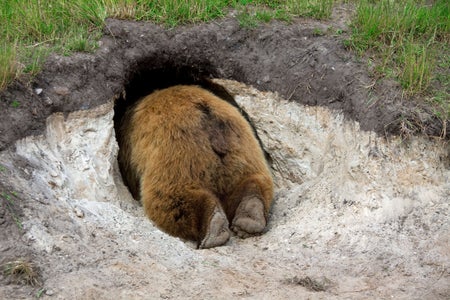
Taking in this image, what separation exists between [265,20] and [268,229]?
2292 mm

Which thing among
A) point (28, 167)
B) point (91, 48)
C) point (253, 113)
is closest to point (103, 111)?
point (91, 48)

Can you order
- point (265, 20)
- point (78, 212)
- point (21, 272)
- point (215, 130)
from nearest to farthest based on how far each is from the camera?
point (21, 272) → point (78, 212) → point (215, 130) → point (265, 20)

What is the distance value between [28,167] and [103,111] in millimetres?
1171

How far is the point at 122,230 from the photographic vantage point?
205 inches

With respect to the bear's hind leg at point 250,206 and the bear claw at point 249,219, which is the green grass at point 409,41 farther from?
the bear claw at point 249,219

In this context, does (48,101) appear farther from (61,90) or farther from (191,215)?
(191,215)

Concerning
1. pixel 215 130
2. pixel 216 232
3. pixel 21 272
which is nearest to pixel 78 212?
pixel 21 272

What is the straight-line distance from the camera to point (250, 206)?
569 centimetres

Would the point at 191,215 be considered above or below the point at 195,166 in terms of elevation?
below

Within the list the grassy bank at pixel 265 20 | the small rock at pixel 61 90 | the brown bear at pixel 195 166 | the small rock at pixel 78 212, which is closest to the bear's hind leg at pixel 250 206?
the brown bear at pixel 195 166

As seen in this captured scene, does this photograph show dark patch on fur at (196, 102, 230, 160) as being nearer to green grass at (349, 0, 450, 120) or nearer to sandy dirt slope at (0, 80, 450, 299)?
sandy dirt slope at (0, 80, 450, 299)

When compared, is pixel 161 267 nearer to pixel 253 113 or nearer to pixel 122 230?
pixel 122 230

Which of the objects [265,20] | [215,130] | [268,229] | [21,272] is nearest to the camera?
[21,272]

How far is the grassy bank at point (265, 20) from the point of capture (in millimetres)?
5898
